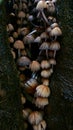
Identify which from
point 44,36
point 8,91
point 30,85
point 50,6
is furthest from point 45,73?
point 50,6

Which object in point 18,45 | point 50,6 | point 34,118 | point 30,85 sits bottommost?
point 34,118

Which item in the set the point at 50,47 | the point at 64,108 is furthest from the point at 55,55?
the point at 64,108

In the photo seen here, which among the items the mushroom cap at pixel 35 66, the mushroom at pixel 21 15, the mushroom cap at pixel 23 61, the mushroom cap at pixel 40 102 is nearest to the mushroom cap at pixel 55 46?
the mushroom cap at pixel 35 66

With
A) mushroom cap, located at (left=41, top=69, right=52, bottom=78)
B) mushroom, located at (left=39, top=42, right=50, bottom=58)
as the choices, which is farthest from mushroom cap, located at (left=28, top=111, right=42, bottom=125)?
mushroom, located at (left=39, top=42, right=50, bottom=58)

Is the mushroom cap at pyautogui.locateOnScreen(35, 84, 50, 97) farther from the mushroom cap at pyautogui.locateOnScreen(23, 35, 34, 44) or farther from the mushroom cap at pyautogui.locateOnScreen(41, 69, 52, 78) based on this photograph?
the mushroom cap at pyautogui.locateOnScreen(23, 35, 34, 44)

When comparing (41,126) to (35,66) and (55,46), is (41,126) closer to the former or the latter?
(35,66)

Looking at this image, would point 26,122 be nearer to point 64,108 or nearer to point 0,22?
point 64,108
